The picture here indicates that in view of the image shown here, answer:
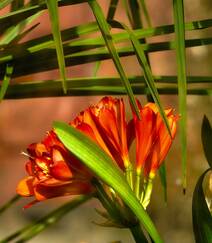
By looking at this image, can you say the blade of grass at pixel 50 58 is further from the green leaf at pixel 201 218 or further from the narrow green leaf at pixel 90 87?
the green leaf at pixel 201 218

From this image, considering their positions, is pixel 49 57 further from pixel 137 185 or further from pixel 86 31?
pixel 137 185

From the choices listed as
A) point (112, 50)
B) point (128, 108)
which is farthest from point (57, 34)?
point (128, 108)

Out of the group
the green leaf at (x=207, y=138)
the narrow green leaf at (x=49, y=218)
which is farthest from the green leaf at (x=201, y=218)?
the narrow green leaf at (x=49, y=218)

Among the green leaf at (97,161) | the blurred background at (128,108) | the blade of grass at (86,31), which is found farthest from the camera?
the blurred background at (128,108)

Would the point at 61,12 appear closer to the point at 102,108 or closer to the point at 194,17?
the point at 194,17

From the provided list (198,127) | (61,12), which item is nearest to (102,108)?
(61,12)

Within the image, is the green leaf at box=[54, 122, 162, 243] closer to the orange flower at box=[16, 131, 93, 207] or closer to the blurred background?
the orange flower at box=[16, 131, 93, 207]

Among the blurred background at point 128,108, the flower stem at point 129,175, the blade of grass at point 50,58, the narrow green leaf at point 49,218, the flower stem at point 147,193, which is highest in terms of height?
the blade of grass at point 50,58

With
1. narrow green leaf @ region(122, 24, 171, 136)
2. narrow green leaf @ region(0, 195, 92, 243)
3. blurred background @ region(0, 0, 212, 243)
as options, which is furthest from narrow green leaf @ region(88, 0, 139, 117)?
blurred background @ region(0, 0, 212, 243)
